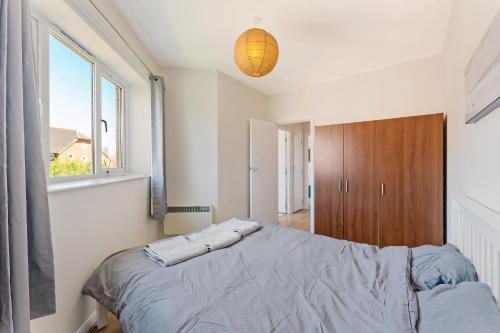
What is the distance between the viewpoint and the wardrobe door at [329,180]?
8.89 feet

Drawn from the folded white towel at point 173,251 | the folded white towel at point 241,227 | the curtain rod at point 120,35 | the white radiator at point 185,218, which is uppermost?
the curtain rod at point 120,35

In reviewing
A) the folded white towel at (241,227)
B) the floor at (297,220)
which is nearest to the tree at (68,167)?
the folded white towel at (241,227)

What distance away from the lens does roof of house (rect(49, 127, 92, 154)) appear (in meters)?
1.44

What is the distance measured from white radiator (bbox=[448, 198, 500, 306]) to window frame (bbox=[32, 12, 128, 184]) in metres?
2.20

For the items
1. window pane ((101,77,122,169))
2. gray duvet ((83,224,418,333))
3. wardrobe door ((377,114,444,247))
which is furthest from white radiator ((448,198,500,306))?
window pane ((101,77,122,169))

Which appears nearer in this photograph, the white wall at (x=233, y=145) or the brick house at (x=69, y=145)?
the brick house at (x=69, y=145)

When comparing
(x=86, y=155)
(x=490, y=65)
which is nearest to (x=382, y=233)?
(x=490, y=65)

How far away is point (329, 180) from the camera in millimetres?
2797

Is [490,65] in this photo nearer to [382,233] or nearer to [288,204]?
[382,233]

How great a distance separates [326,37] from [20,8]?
219 cm

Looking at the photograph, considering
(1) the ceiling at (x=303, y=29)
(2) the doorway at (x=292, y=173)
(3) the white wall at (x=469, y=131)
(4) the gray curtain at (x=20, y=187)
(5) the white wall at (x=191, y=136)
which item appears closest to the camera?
(4) the gray curtain at (x=20, y=187)

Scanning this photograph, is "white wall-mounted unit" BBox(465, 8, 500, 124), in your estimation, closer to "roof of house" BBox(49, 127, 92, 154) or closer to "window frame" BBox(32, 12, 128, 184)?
"window frame" BBox(32, 12, 128, 184)

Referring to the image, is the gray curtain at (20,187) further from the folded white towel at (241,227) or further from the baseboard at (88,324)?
the folded white towel at (241,227)

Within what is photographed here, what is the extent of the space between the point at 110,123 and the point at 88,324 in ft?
5.79
